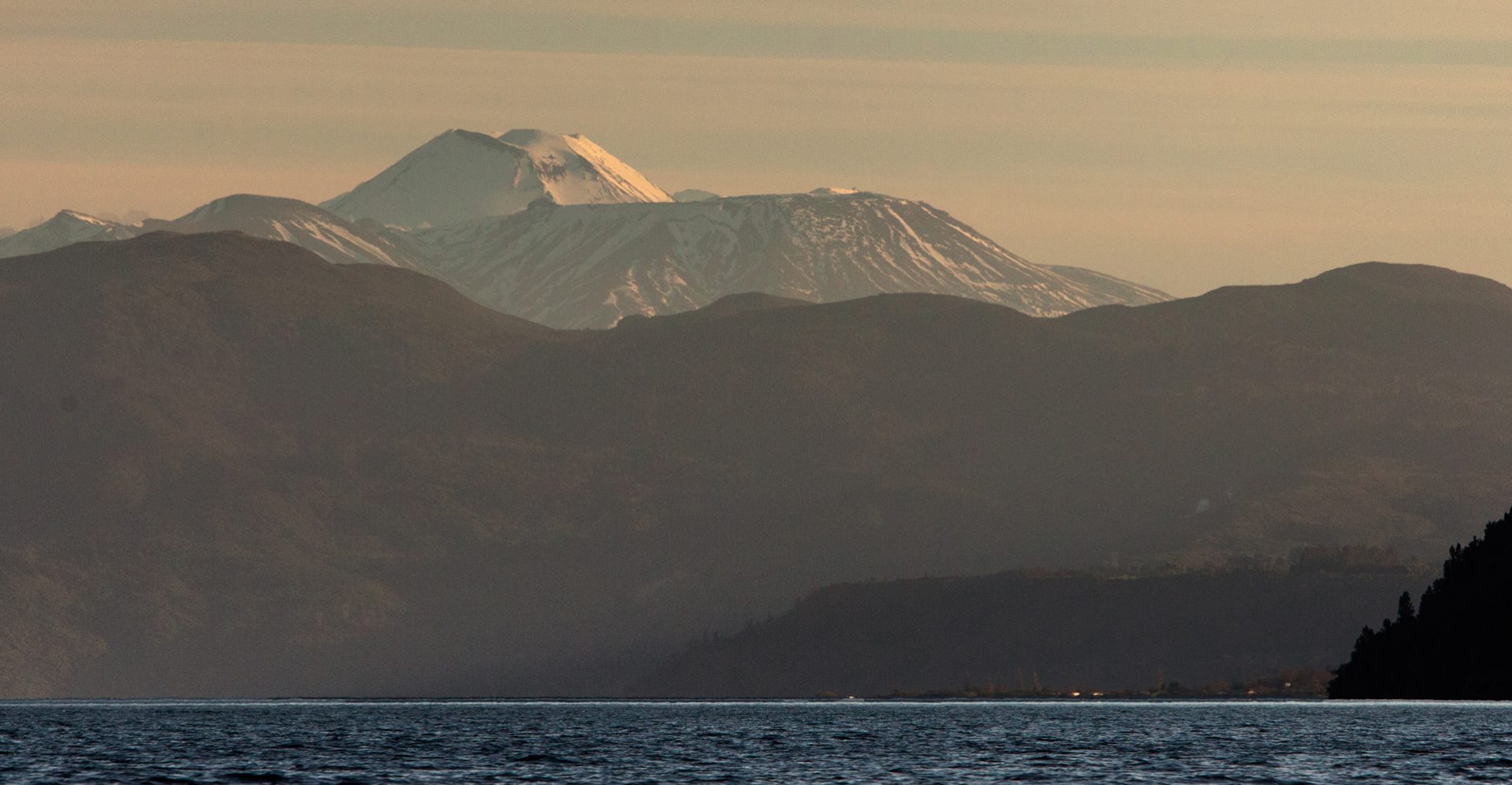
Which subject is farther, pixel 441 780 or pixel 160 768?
pixel 160 768

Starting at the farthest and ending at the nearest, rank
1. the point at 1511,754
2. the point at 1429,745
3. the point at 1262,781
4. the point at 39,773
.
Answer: the point at 1429,745
the point at 1511,754
the point at 39,773
the point at 1262,781

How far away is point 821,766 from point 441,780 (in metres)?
32.0

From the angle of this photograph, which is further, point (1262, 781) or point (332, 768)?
point (332, 768)

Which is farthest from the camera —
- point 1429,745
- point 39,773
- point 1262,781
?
point 1429,745

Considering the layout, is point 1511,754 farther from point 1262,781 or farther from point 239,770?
point 239,770

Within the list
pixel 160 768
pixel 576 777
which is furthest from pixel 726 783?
pixel 160 768

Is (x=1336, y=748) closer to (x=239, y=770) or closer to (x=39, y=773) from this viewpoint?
(x=239, y=770)

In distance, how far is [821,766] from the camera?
179625 mm

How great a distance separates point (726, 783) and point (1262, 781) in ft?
112

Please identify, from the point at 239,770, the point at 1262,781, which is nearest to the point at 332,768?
the point at 239,770

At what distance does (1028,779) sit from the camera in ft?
519

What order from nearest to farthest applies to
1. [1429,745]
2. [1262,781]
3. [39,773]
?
[1262,781]
[39,773]
[1429,745]

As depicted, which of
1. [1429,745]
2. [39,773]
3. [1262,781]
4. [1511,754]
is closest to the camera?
[1262,781]

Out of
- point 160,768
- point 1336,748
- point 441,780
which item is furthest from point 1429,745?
point 160,768
